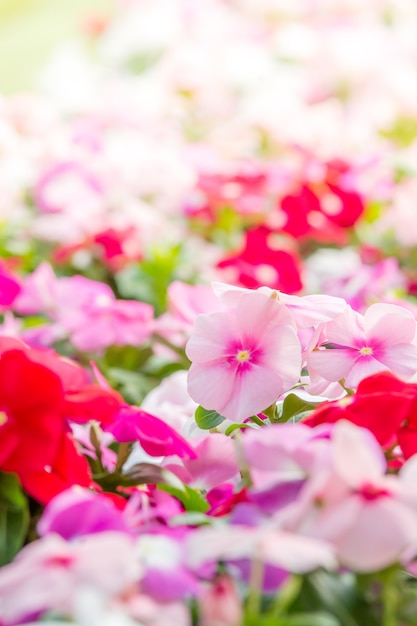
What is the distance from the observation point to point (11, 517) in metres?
0.53

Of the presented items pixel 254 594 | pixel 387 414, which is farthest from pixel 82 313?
pixel 254 594

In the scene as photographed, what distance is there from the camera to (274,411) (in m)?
0.63

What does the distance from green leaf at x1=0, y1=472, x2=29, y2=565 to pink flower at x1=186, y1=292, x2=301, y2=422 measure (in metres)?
0.12

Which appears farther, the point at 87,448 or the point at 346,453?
the point at 87,448

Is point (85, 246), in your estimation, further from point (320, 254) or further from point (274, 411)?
point (274, 411)

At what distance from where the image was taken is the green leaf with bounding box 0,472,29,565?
0.52 m

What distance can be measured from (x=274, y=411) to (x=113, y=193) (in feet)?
3.30

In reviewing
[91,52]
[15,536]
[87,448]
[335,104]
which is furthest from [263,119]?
[15,536]

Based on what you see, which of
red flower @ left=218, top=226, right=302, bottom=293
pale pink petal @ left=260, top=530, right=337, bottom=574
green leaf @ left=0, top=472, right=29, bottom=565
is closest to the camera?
pale pink petal @ left=260, top=530, right=337, bottom=574

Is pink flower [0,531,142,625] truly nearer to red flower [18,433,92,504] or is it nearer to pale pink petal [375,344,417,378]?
red flower [18,433,92,504]

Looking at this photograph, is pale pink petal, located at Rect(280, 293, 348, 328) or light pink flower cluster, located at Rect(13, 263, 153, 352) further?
light pink flower cluster, located at Rect(13, 263, 153, 352)

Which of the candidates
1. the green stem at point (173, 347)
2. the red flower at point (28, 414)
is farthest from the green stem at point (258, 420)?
the green stem at point (173, 347)

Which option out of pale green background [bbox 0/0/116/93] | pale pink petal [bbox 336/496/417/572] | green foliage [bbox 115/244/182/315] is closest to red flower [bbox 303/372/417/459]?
pale pink petal [bbox 336/496/417/572]

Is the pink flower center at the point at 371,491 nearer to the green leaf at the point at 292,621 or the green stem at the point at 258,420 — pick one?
the green leaf at the point at 292,621
